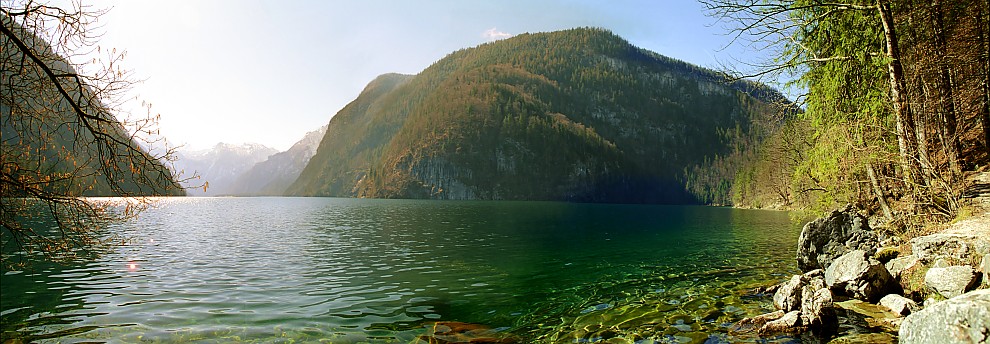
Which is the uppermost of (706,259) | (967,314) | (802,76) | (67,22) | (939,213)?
(802,76)

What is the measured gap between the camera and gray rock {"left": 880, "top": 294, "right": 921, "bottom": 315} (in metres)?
11.8

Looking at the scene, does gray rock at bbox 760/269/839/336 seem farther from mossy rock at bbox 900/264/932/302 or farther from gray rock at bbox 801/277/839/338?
mossy rock at bbox 900/264/932/302

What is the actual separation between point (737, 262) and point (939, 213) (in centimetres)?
1198

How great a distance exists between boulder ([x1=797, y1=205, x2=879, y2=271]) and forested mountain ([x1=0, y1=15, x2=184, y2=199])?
2594cm

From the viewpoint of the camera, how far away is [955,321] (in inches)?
283

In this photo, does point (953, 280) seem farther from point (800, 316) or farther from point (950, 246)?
point (800, 316)

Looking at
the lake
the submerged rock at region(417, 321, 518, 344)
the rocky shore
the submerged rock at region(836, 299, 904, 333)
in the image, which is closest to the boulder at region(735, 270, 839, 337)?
the rocky shore

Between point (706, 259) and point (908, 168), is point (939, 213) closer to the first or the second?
point (908, 168)

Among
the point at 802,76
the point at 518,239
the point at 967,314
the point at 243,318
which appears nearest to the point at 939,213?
the point at 802,76

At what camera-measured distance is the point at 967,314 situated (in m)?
7.08

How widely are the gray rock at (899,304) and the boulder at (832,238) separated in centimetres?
942

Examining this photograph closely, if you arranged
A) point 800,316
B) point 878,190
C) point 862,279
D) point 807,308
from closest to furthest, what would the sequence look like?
point 800,316
point 807,308
point 862,279
point 878,190

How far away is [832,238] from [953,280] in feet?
41.3

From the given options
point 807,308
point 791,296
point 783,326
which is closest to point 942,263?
point 791,296
